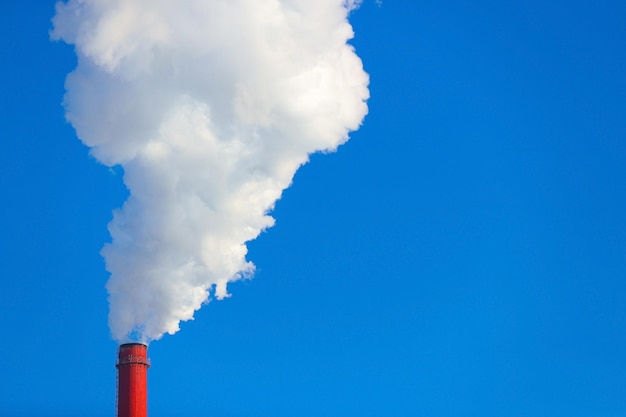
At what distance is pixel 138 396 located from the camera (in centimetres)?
5141

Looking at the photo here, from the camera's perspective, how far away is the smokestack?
2007 inches

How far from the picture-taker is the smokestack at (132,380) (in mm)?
50969

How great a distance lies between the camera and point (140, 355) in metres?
52.8

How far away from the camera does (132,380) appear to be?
51.7m

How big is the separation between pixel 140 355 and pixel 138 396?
100 inches
